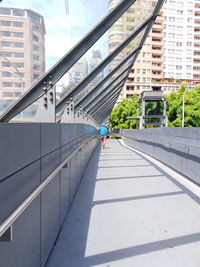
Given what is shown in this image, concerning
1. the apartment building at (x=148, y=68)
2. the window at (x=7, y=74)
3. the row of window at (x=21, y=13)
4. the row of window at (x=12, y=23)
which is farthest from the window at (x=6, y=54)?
the apartment building at (x=148, y=68)

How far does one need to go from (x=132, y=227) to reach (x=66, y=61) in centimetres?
375

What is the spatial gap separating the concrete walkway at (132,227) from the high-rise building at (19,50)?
227cm

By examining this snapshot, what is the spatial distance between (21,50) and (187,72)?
9448cm

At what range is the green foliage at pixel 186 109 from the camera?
36156 millimetres

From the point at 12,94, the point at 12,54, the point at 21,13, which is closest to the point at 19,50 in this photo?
the point at 12,54

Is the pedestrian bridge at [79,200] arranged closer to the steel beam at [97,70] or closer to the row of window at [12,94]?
the steel beam at [97,70]

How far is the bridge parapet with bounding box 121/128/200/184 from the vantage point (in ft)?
19.8

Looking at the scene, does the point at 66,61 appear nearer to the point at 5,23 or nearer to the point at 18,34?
the point at 18,34

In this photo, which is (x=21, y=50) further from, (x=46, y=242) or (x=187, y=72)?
(x=187, y=72)

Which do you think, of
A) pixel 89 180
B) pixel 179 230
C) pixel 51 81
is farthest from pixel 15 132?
pixel 89 180

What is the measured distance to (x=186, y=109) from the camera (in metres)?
36.6

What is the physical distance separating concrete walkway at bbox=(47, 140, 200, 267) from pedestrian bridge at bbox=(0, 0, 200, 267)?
0.01m

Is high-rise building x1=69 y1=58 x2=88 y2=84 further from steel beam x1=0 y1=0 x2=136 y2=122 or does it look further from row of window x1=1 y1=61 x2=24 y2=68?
row of window x1=1 y1=61 x2=24 y2=68

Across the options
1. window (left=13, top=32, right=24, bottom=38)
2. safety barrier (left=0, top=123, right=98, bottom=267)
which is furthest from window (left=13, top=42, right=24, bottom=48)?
safety barrier (left=0, top=123, right=98, bottom=267)
